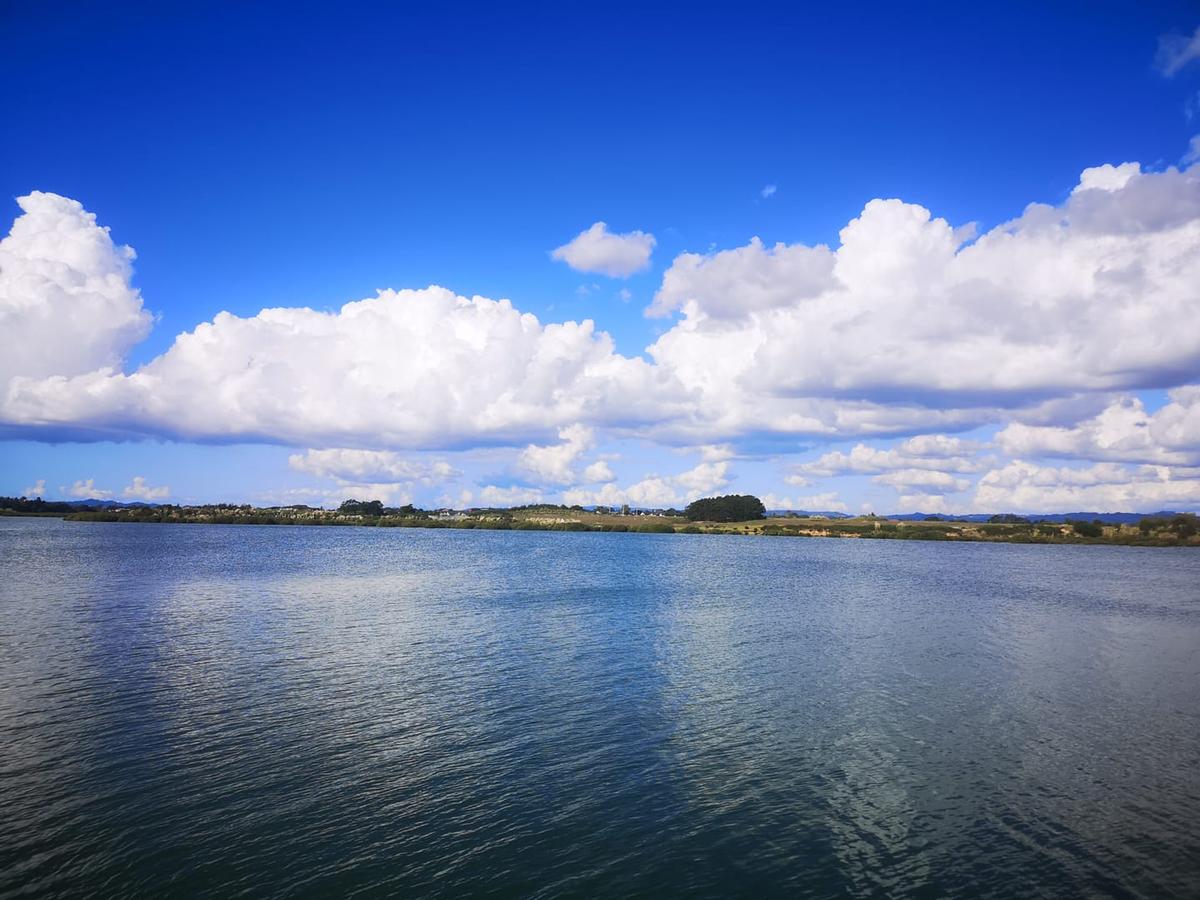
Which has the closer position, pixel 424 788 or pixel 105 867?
pixel 105 867

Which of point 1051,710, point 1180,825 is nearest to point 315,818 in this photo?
point 1180,825

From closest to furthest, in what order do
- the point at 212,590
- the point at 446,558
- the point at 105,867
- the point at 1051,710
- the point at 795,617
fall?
the point at 105,867 < the point at 1051,710 < the point at 795,617 < the point at 212,590 < the point at 446,558

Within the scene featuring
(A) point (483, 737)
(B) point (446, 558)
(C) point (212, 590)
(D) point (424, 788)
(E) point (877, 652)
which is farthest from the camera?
(B) point (446, 558)

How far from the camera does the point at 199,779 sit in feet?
64.1

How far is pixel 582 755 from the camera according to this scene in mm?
22375

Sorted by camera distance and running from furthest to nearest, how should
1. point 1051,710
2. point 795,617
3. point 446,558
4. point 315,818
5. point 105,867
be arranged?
1. point 446,558
2. point 795,617
3. point 1051,710
4. point 315,818
5. point 105,867

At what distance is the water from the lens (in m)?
15.6

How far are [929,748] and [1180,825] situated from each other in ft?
22.3

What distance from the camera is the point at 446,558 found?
109250mm

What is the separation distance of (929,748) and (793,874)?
1077 centimetres

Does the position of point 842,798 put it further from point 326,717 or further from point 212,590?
point 212,590

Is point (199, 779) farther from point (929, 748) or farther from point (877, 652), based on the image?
point (877, 652)

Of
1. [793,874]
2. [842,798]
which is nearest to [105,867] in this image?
[793,874]

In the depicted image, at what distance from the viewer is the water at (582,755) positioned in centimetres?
1562
